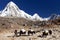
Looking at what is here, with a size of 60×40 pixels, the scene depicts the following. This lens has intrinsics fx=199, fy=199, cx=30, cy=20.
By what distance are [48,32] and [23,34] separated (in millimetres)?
5129

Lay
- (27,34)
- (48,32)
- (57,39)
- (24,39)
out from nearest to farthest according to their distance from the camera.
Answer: (57,39), (24,39), (48,32), (27,34)

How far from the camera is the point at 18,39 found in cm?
3183

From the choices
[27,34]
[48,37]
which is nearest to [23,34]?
[27,34]

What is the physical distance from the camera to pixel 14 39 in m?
32.3

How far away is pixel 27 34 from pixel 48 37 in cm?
603

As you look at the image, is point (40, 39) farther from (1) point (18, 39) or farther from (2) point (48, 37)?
(1) point (18, 39)

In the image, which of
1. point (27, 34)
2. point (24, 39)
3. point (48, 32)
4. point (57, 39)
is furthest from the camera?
point (27, 34)

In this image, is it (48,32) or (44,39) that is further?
(48,32)

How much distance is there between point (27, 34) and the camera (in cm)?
3641

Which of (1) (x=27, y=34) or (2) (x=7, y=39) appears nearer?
(2) (x=7, y=39)

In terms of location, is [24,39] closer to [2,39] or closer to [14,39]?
[14,39]

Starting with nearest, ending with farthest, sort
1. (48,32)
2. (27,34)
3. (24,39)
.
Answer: (24,39) → (48,32) → (27,34)

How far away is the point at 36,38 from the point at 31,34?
416 centimetres

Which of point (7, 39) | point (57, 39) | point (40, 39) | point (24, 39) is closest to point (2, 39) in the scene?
point (7, 39)
